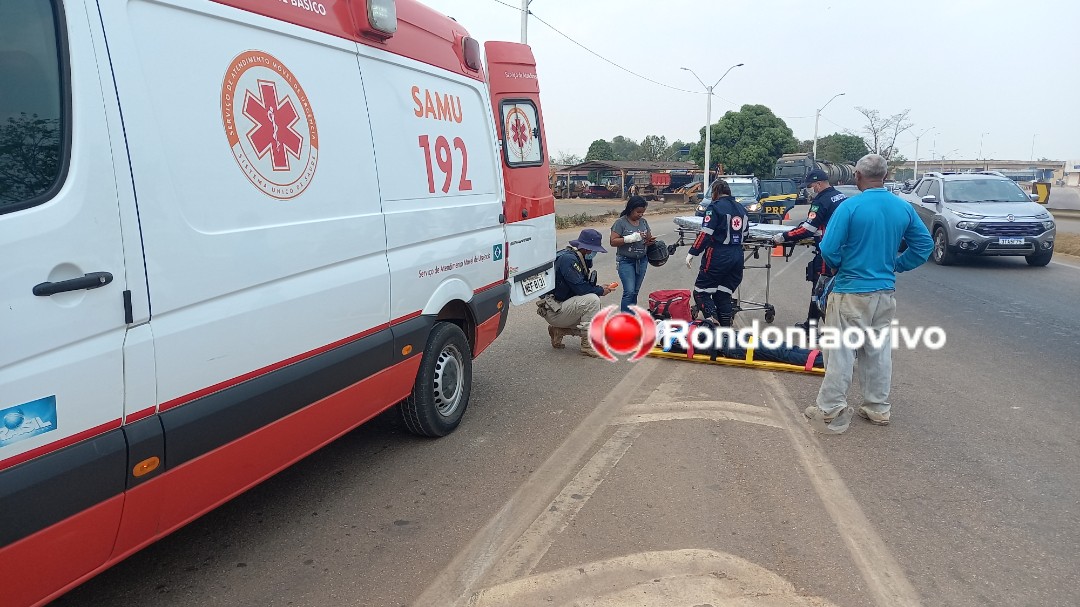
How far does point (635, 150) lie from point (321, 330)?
370ft

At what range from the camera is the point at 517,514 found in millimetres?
3695

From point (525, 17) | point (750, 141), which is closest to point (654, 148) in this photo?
point (750, 141)

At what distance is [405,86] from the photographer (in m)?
4.27

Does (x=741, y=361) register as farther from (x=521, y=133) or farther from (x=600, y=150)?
(x=600, y=150)

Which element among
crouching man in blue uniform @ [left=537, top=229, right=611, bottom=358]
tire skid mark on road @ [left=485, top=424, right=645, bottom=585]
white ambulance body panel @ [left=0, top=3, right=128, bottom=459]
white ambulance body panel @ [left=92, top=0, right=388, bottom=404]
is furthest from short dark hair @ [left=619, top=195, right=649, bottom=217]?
white ambulance body panel @ [left=0, top=3, right=128, bottom=459]

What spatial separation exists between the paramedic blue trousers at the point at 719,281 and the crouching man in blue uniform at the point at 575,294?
0.95m

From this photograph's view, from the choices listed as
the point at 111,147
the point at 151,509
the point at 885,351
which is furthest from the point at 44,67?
the point at 885,351

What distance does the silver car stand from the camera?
42.4 ft

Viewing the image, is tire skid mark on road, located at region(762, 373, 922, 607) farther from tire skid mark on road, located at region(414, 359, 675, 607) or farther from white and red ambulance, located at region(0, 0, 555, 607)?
white and red ambulance, located at region(0, 0, 555, 607)

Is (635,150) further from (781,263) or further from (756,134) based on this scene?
(781,263)

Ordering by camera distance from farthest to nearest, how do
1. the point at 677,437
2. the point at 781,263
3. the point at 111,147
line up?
the point at 781,263 < the point at 677,437 < the point at 111,147

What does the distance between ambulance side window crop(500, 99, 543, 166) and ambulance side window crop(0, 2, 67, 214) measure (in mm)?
3743

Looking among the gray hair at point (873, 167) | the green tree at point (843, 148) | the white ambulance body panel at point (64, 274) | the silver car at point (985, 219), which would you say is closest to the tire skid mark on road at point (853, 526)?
the gray hair at point (873, 167)

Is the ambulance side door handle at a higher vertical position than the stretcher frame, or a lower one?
higher
